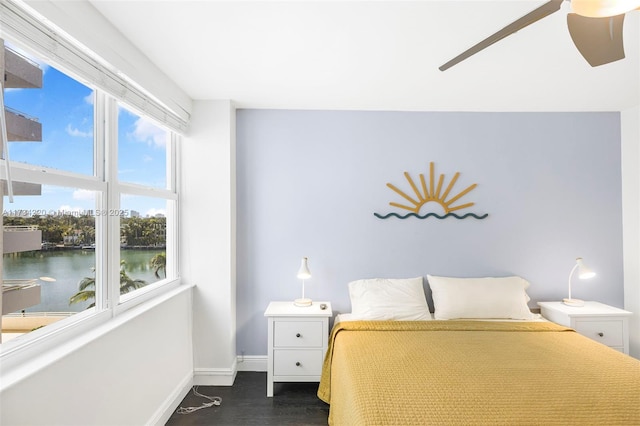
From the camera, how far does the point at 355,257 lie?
288 cm

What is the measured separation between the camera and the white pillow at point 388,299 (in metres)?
2.51

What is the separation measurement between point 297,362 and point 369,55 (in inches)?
88.9

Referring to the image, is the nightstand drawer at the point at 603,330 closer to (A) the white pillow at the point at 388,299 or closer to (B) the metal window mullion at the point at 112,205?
(A) the white pillow at the point at 388,299

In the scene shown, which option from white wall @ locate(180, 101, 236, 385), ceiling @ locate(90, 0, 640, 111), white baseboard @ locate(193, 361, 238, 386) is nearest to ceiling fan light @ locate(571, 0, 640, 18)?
ceiling @ locate(90, 0, 640, 111)

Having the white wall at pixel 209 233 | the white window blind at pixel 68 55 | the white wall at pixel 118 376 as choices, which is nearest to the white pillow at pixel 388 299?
the white wall at pixel 209 233

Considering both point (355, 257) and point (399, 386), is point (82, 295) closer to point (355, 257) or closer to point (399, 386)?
point (399, 386)

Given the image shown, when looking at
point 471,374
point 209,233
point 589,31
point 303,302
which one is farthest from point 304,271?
point 589,31

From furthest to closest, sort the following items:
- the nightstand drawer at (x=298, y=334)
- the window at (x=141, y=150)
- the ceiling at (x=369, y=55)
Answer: the nightstand drawer at (x=298, y=334) → the window at (x=141, y=150) → the ceiling at (x=369, y=55)

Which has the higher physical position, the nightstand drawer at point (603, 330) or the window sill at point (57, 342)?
the window sill at point (57, 342)

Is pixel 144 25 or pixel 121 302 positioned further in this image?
pixel 121 302

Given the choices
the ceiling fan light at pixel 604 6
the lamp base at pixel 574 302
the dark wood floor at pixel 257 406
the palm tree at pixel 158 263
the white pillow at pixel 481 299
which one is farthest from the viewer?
the lamp base at pixel 574 302

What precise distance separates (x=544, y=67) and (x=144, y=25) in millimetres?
2459

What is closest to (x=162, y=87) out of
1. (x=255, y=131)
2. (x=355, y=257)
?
(x=255, y=131)

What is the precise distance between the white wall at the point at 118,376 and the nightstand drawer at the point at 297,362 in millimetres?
740
